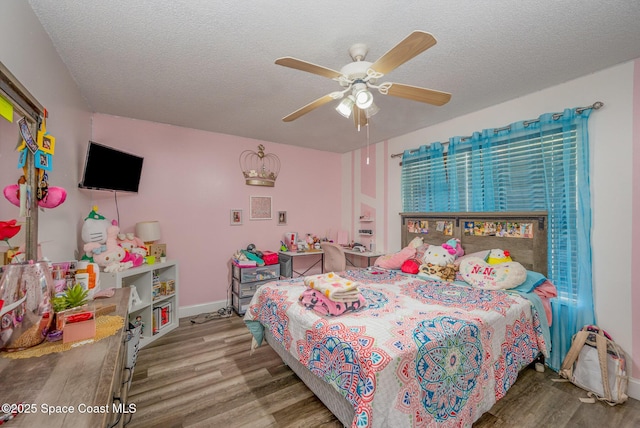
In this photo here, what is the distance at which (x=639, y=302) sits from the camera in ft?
6.68

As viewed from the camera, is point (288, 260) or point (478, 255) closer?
point (478, 255)

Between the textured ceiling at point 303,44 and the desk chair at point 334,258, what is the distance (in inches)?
77.5

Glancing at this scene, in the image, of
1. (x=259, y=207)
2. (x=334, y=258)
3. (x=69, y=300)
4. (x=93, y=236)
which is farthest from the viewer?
(x=259, y=207)

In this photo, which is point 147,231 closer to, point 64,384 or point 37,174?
point 37,174

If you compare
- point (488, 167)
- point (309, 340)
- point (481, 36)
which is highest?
point (481, 36)

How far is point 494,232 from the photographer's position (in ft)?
9.30

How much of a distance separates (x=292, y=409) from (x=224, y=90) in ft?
8.88

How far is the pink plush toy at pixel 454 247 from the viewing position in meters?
3.00

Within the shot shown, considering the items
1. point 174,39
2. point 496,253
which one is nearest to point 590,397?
point 496,253

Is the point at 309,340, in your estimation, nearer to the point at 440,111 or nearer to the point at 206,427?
the point at 206,427

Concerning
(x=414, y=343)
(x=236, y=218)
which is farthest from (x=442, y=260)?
(x=236, y=218)

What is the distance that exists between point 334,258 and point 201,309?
197 centimetres

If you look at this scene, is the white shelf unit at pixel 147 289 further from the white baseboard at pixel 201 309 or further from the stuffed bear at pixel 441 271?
the stuffed bear at pixel 441 271

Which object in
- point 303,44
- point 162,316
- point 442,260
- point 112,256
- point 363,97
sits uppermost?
point 303,44
